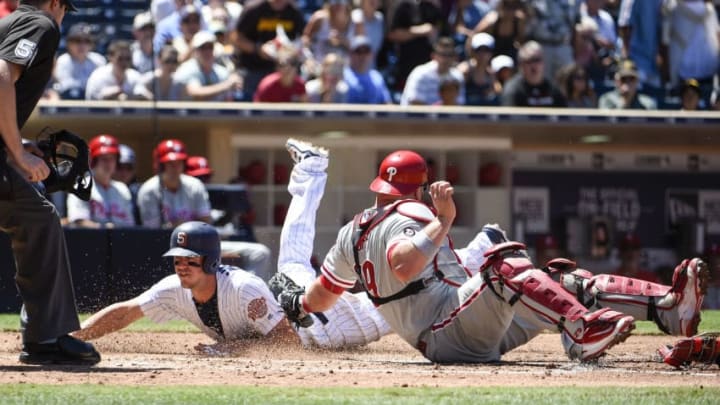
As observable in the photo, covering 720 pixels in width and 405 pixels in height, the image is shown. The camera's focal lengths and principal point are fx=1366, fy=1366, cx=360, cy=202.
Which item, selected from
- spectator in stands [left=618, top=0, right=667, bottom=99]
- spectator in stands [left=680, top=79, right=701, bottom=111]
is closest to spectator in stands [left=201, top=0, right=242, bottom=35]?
spectator in stands [left=618, top=0, right=667, bottom=99]

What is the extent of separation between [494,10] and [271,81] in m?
2.88

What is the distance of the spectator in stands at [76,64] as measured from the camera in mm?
11570

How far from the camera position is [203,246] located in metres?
6.67

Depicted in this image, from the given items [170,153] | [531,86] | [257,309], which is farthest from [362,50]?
[257,309]

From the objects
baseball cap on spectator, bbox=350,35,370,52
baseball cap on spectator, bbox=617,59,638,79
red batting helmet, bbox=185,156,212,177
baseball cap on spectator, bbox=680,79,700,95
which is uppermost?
baseball cap on spectator, bbox=350,35,370,52

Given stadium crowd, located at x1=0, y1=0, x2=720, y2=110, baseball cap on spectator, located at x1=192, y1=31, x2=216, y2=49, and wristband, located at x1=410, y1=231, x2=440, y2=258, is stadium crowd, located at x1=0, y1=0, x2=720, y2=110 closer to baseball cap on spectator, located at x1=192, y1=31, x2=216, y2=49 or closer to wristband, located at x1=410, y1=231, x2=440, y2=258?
→ baseball cap on spectator, located at x1=192, y1=31, x2=216, y2=49

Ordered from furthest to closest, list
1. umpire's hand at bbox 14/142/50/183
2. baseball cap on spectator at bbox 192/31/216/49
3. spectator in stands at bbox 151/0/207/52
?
spectator in stands at bbox 151/0/207/52
baseball cap on spectator at bbox 192/31/216/49
umpire's hand at bbox 14/142/50/183

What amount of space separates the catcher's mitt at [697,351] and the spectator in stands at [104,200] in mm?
A: 5504

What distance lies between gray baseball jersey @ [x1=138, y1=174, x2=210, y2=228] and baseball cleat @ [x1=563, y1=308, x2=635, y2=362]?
5.38 metres

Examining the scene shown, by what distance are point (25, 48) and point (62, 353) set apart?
1344mm

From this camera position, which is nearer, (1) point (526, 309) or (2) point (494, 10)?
(1) point (526, 309)

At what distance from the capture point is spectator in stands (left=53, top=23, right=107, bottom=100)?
11.6 metres

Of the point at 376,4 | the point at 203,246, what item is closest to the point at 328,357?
the point at 203,246

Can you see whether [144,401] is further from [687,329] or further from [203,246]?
[687,329]
